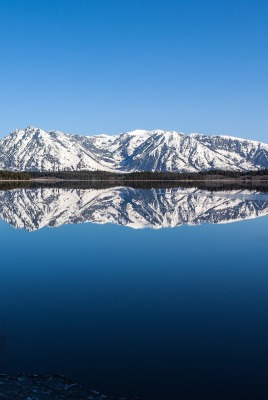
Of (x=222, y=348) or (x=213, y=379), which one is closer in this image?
(x=213, y=379)

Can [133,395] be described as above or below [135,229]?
below

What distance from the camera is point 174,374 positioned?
44.4ft

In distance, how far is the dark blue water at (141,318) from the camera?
44.1ft

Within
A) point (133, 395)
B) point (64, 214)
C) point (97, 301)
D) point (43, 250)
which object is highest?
point (64, 214)

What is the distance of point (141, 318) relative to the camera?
1833 cm

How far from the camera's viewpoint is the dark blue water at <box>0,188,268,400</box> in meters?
13.4

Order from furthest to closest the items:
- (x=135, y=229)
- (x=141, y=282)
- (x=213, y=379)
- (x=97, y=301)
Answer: (x=135, y=229) < (x=141, y=282) < (x=97, y=301) < (x=213, y=379)

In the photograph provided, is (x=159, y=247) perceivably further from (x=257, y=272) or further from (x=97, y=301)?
A: (x=97, y=301)

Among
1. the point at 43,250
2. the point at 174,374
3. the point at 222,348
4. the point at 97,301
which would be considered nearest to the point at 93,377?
the point at 174,374

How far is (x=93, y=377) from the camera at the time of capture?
13.4m

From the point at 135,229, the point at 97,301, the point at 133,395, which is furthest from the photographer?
the point at 135,229

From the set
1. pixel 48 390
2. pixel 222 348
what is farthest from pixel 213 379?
pixel 48 390

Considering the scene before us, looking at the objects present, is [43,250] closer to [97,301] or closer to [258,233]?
[97,301]

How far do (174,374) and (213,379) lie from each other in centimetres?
121
